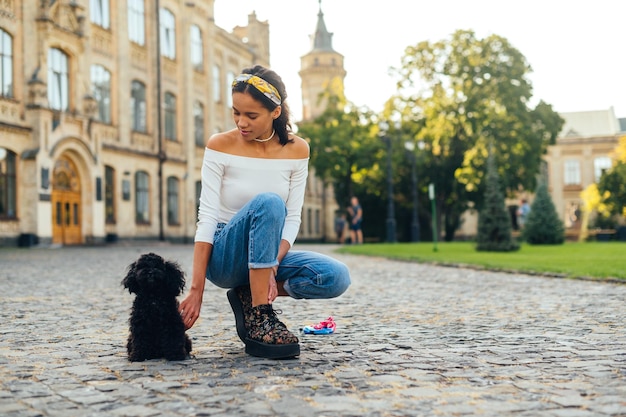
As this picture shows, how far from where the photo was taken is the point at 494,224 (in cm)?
2391

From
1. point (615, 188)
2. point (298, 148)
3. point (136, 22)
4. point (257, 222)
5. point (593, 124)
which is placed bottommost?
point (257, 222)

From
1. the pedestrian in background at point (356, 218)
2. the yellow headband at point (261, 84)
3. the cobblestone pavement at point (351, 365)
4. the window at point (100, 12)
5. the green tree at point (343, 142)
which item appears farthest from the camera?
the green tree at point (343, 142)

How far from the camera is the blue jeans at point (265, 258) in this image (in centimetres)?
439

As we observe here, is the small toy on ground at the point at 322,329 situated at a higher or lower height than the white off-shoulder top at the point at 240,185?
lower

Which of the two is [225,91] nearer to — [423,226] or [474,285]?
[423,226]

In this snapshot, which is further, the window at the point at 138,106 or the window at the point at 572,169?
the window at the point at 572,169

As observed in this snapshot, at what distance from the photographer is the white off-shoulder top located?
456 centimetres

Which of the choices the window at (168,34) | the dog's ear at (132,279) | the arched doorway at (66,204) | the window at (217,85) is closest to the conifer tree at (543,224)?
the arched doorway at (66,204)

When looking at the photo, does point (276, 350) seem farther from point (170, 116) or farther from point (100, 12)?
point (170, 116)

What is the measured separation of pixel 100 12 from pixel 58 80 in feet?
15.8

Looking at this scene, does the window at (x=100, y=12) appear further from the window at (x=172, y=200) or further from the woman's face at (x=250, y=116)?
the woman's face at (x=250, y=116)

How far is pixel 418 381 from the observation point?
12.5ft

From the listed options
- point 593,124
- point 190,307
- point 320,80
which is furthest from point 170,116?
point 593,124

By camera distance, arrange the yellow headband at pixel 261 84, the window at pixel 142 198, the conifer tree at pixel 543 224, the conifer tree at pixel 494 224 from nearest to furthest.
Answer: the yellow headband at pixel 261 84, the conifer tree at pixel 494 224, the conifer tree at pixel 543 224, the window at pixel 142 198
